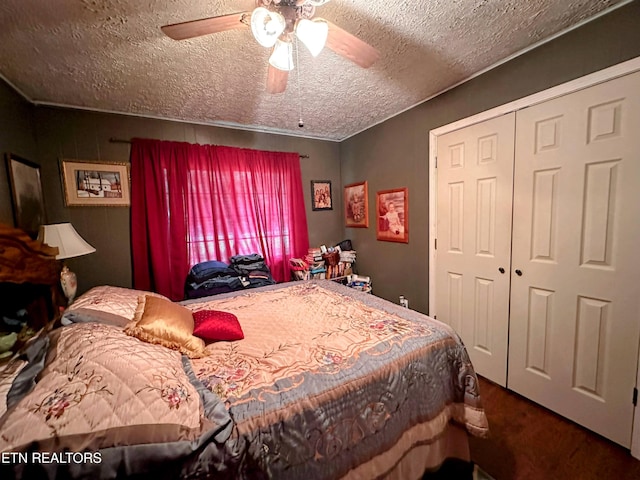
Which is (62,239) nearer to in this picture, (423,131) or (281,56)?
(281,56)

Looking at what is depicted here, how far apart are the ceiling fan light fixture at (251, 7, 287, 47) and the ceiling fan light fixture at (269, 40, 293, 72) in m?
0.17

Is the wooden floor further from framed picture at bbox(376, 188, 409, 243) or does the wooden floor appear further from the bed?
framed picture at bbox(376, 188, 409, 243)

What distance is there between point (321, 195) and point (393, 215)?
3.64 ft

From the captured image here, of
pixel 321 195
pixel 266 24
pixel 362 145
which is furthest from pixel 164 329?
pixel 362 145

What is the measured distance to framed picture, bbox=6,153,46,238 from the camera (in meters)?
1.82

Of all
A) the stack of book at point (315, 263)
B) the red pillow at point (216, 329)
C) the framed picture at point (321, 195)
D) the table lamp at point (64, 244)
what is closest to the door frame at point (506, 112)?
the stack of book at point (315, 263)

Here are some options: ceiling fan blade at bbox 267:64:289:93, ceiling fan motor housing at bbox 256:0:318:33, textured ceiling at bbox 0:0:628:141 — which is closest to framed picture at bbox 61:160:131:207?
textured ceiling at bbox 0:0:628:141

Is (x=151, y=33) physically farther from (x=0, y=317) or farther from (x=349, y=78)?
(x=0, y=317)

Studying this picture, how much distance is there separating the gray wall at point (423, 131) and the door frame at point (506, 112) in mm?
42

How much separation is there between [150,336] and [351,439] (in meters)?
0.96

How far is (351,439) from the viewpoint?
38.6 inches

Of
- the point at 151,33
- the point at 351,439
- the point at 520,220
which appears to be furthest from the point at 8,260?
the point at 520,220

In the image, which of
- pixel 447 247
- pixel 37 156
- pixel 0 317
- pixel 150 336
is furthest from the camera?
pixel 447 247

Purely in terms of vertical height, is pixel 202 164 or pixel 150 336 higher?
pixel 202 164
